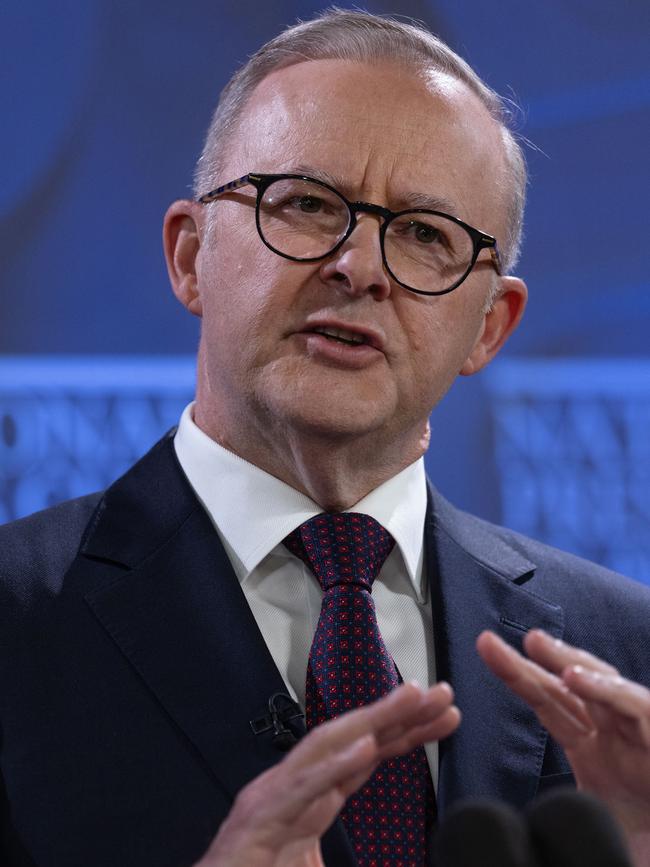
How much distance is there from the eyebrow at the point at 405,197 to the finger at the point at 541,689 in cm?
80

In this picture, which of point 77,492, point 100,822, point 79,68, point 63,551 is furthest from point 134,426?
point 100,822

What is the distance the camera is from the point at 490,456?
240 centimetres

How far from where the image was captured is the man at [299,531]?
1592 mm

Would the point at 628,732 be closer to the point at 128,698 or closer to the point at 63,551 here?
the point at 128,698

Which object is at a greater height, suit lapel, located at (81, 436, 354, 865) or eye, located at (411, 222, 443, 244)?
eye, located at (411, 222, 443, 244)

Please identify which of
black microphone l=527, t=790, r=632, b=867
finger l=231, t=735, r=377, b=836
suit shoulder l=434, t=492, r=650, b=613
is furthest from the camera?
suit shoulder l=434, t=492, r=650, b=613

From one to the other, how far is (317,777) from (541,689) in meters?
0.29

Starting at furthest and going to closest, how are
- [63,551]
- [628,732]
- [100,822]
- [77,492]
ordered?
1. [77,492]
2. [63,551]
3. [100,822]
4. [628,732]

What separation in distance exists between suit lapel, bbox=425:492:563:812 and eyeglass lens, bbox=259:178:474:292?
47 centimetres

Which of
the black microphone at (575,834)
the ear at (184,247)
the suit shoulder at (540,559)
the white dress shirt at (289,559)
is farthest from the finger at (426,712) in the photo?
the ear at (184,247)

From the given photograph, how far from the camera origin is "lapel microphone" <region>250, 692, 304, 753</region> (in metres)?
1.58

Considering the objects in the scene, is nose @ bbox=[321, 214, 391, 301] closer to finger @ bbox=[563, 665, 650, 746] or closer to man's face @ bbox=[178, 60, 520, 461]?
man's face @ bbox=[178, 60, 520, 461]

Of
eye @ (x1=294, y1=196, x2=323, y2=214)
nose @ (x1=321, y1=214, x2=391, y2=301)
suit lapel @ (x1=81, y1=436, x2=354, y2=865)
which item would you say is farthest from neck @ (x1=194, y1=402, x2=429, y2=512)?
eye @ (x1=294, y1=196, x2=323, y2=214)

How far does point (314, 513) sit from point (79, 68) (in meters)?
1.09
